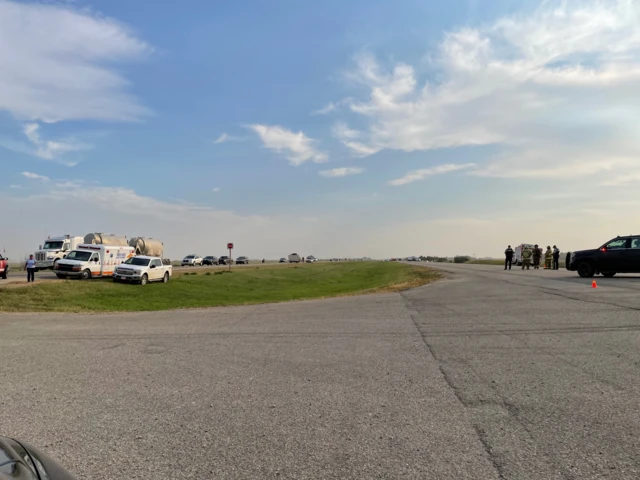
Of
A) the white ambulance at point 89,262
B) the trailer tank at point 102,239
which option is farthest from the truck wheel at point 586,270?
the trailer tank at point 102,239

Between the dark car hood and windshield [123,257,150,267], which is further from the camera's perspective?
windshield [123,257,150,267]

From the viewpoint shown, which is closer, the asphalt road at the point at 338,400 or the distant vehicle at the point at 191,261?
the asphalt road at the point at 338,400

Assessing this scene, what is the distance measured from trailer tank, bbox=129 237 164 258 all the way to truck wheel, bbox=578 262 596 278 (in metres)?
36.5

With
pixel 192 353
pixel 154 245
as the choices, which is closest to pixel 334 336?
pixel 192 353

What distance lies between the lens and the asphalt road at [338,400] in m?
4.13

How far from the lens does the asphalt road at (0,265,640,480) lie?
13.5ft

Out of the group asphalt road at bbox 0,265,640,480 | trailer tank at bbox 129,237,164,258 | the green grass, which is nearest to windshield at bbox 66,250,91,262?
the green grass

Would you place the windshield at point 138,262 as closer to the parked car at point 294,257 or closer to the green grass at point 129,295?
the green grass at point 129,295

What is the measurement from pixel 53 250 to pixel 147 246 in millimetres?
9208

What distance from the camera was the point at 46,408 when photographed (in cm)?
568

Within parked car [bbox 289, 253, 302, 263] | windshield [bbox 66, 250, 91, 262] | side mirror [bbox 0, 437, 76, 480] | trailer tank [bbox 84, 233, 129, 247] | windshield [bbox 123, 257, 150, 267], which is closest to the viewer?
side mirror [bbox 0, 437, 76, 480]

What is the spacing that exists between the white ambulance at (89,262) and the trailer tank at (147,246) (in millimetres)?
10235

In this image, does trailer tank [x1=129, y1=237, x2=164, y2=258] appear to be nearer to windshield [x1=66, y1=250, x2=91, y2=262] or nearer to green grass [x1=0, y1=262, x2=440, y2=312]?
green grass [x1=0, y1=262, x2=440, y2=312]

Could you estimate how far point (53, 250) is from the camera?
39469 millimetres
